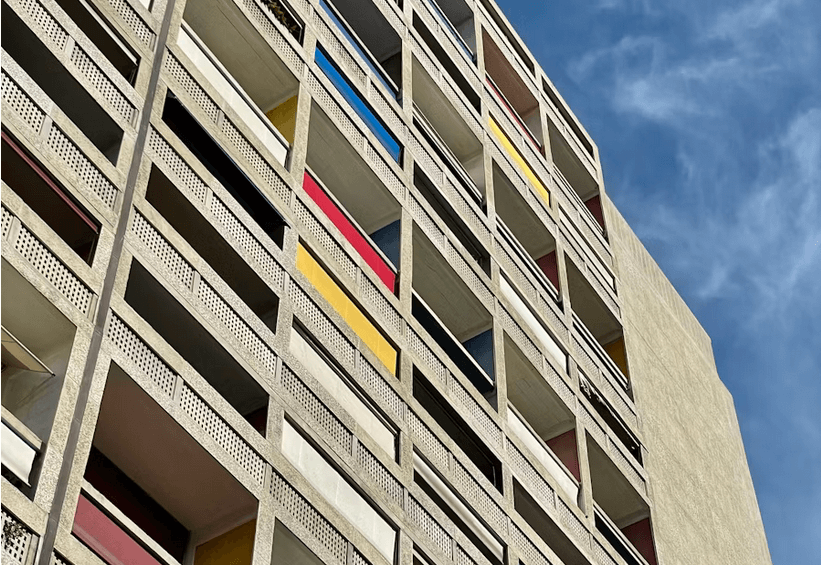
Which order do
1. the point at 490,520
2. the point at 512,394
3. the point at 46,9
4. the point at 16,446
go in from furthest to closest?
1. the point at 512,394
2. the point at 490,520
3. the point at 46,9
4. the point at 16,446

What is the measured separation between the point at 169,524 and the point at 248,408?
1.95 meters

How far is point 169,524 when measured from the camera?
17656 mm

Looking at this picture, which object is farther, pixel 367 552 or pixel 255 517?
pixel 367 552

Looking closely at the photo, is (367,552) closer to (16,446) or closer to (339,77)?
(16,446)

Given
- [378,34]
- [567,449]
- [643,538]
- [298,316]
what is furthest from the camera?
[378,34]

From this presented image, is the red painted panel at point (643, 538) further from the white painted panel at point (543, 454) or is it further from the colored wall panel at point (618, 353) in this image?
the colored wall panel at point (618, 353)

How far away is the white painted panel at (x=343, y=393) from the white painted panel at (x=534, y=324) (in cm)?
816

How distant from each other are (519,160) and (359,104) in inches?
355

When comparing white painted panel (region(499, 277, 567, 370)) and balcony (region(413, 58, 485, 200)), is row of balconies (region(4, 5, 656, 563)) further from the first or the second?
balcony (region(413, 58, 485, 200))

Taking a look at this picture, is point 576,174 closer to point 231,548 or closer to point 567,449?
point 567,449

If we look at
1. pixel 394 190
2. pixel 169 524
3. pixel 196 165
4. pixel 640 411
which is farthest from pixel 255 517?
pixel 640 411

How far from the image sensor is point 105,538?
49.5 feet

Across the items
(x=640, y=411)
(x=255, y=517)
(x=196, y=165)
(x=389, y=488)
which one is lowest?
(x=255, y=517)

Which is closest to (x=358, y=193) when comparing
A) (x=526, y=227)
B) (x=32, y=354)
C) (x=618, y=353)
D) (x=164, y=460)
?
(x=526, y=227)
